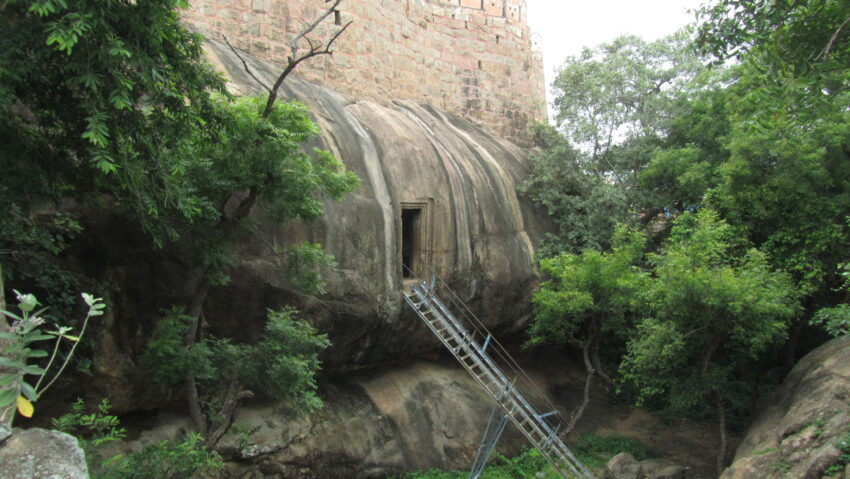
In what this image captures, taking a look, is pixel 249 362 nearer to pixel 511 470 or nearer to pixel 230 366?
pixel 230 366

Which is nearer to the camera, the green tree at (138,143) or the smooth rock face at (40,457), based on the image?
the smooth rock face at (40,457)

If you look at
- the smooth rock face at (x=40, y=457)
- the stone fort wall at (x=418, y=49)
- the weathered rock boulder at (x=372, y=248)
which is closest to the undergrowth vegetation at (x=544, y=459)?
the weathered rock boulder at (x=372, y=248)

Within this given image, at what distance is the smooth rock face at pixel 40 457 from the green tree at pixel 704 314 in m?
8.00

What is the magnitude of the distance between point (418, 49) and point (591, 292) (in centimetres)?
718

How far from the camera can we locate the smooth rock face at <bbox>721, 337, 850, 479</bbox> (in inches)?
252

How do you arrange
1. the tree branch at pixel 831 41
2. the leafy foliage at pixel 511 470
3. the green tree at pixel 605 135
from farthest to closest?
1. the green tree at pixel 605 135
2. the leafy foliage at pixel 511 470
3. the tree branch at pixel 831 41

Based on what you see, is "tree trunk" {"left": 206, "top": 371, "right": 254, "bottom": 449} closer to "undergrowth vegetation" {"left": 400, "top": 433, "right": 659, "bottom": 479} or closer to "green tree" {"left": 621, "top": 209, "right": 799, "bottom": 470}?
"undergrowth vegetation" {"left": 400, "top": 433, "right": 659, "bottom": 479}

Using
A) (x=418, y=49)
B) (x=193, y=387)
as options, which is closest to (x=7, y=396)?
(x=193, y=387)

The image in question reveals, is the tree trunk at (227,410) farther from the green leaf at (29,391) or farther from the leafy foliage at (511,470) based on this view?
the green leaf at (29,391)

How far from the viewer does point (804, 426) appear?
7.05 meters

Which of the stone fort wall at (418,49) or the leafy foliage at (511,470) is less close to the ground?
the stone fort wall at (418,49)

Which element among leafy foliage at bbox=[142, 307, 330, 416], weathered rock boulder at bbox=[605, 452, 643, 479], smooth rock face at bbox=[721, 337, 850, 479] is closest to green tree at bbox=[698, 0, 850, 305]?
smooth rock face at bbox=[721, 337, 850, 479]

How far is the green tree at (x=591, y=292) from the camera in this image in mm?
10953

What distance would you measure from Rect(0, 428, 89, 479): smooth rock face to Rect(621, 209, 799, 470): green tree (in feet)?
26.2
